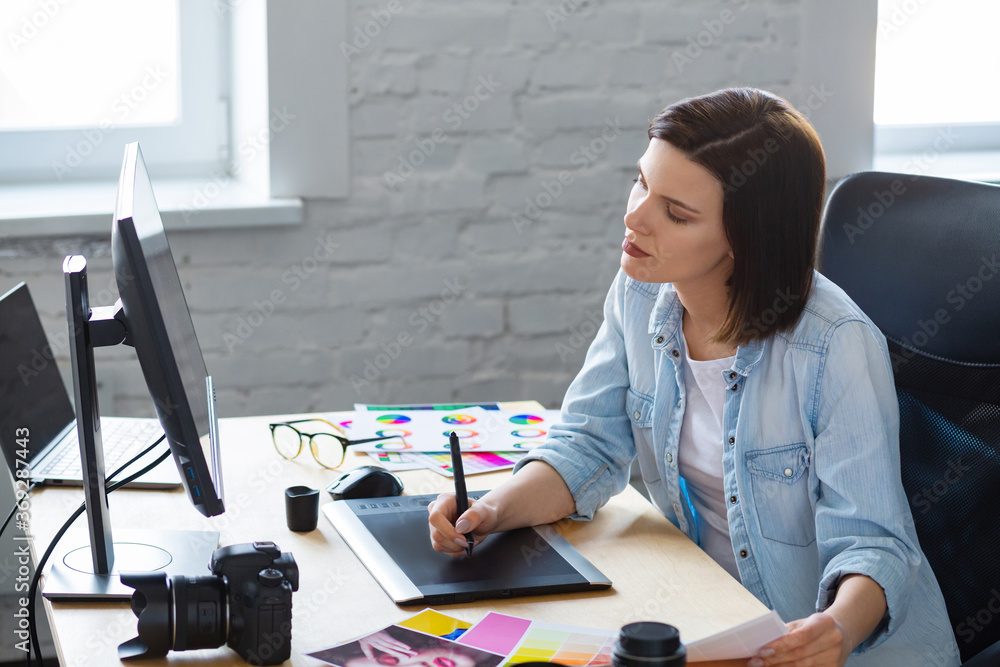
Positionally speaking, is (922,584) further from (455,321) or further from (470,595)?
(455,321)

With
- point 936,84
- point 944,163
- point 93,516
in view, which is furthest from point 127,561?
point 936,84

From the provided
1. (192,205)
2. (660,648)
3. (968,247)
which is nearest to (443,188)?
(192,205)

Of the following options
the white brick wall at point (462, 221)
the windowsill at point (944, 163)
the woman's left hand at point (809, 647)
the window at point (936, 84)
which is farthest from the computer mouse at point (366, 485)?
the window at point (936, 84)

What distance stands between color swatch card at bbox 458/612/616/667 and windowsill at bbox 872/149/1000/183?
1770mm

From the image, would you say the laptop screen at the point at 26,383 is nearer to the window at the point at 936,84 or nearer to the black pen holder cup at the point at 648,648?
the black pen holder cup at the point at 648,648

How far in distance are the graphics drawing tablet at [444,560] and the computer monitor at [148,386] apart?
17cm

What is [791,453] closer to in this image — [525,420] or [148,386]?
[525,420]

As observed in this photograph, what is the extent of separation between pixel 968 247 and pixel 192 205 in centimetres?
140

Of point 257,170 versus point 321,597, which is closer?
point 321,597

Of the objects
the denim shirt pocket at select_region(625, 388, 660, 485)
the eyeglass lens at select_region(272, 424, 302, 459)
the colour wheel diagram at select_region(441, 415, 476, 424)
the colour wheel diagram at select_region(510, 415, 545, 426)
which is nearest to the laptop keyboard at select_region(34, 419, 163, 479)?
the eyeglass lens at select_region(272, 424, 302, 459)

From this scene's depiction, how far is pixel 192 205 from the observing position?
2.00 meters

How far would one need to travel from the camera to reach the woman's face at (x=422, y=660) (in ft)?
2.94

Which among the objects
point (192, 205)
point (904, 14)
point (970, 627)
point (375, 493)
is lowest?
point (970, 627)

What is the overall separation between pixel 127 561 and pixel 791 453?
0.75 meters
